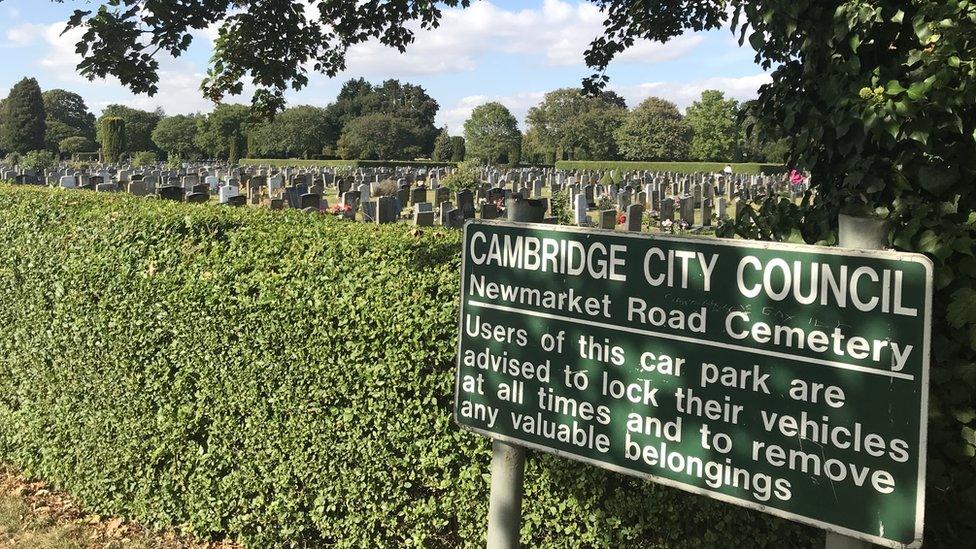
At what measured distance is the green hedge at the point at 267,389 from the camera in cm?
336

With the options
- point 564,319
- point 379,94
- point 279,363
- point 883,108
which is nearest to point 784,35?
point 883,108

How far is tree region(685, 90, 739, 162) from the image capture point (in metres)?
84.1

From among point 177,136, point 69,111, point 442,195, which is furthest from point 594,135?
point 69,111

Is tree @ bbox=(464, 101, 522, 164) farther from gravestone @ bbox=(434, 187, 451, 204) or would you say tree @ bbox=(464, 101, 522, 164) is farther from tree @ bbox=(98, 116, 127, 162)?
gravestone @ bbox=(434, 187, 451, 204)

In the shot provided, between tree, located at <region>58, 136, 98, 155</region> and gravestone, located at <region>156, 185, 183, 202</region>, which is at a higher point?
tree, located at <region>58, 136, 98, 155</region>

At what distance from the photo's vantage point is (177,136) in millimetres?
91000

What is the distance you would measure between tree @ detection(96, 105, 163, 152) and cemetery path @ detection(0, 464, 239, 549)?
296 feet

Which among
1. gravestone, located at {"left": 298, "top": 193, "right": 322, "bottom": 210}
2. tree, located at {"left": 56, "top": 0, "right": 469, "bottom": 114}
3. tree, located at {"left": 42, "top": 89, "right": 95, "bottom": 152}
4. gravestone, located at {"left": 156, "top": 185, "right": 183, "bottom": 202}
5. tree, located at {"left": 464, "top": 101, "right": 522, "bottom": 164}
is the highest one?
tree, located at {"left": 42, "top": 89, "right": 95, "bottom": 152}

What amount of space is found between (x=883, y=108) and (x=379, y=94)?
114 metres

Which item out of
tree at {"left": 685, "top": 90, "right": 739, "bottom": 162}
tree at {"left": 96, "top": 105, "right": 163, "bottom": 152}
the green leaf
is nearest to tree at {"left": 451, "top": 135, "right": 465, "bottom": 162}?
tree at {"left": 685, "top": 90, "right": 739, "bottom": 162}

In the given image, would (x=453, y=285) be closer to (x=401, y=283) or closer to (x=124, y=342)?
(x=401, y=283)

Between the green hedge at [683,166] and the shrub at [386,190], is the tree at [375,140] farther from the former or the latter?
the shrub at [386,190]

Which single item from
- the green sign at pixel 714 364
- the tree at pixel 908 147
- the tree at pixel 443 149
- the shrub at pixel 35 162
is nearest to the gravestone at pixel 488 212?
the tree at pixel 908 147

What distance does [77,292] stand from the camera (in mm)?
5125
